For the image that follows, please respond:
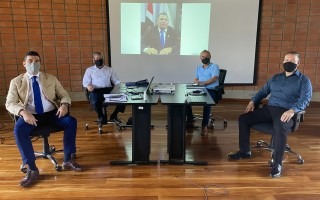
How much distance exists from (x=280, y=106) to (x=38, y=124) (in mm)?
2538

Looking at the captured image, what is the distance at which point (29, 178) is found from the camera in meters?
2.63

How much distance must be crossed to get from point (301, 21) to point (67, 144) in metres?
4.86

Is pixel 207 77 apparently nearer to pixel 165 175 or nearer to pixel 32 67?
pixel 165 175

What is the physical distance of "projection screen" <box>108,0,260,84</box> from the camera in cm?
528

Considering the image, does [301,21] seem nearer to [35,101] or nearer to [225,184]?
[225,184]

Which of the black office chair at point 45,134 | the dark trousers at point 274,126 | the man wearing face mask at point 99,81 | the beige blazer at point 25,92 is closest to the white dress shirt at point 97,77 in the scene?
the man wearing face mask at point 99,81

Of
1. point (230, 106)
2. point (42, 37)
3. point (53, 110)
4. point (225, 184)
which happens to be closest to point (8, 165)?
point (53, 110)

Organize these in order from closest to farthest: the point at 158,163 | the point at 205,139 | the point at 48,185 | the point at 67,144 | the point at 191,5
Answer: the point at 48,185 < the point at 67,144 < the point at 158,163 < the point at 205,139 < the point at 191,5

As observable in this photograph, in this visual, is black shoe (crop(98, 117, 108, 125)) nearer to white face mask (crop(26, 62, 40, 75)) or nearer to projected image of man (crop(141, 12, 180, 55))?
white face mask (crop(26, 62, 40, 75))

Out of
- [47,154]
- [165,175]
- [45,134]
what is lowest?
[165,175]

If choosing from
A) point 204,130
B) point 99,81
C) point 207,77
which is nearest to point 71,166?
point 99,81

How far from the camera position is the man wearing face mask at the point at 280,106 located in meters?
2.76

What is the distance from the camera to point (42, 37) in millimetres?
5273

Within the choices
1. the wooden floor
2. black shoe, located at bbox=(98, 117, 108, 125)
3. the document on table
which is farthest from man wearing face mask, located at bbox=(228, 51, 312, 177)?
black shoe, located at bbox=(98, 117, 108, 125)
